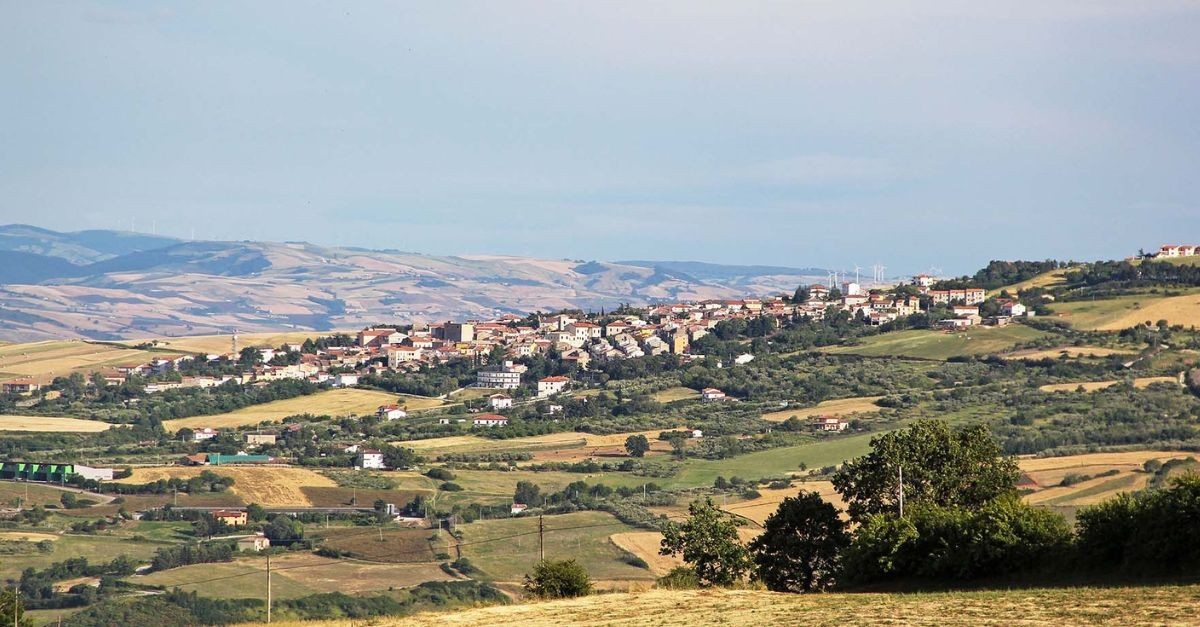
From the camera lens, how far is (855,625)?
1118 inches

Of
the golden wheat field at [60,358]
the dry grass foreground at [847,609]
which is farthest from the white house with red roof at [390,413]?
the dry grass foreground at [847,609]

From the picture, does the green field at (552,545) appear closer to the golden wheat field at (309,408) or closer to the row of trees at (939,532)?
the row of trees at (939,532)

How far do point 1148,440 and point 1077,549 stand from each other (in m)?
58.0

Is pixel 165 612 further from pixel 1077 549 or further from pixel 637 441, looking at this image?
pixel 637 441

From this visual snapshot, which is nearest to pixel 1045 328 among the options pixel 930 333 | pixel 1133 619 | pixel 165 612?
pixel 930 333

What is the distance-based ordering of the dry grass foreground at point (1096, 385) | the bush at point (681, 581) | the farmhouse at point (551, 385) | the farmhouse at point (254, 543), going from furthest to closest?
1. the farmhouse at point (551, 385)
2. the dry grass foreground at point (1096, 385)
3. the farmhouse at point (254, 543)
4. the bush at point (681, 581)

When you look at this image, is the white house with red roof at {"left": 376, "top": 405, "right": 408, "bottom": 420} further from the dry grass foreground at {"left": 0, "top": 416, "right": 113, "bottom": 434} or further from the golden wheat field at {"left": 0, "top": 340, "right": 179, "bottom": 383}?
the golden wheat field at {"left": 0, "top": 340, "right": 179, "bottom": 383}

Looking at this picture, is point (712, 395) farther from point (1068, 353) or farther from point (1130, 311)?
point (1130, 311)

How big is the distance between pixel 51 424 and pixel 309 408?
779 inches

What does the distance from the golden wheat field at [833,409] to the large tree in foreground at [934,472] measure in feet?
203

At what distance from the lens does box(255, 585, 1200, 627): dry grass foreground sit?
2741 cm

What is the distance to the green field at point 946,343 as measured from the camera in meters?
126

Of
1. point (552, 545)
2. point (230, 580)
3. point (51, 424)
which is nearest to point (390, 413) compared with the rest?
point (51, 424)

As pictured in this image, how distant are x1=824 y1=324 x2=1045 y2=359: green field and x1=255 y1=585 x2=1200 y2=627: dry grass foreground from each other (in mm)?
93221
